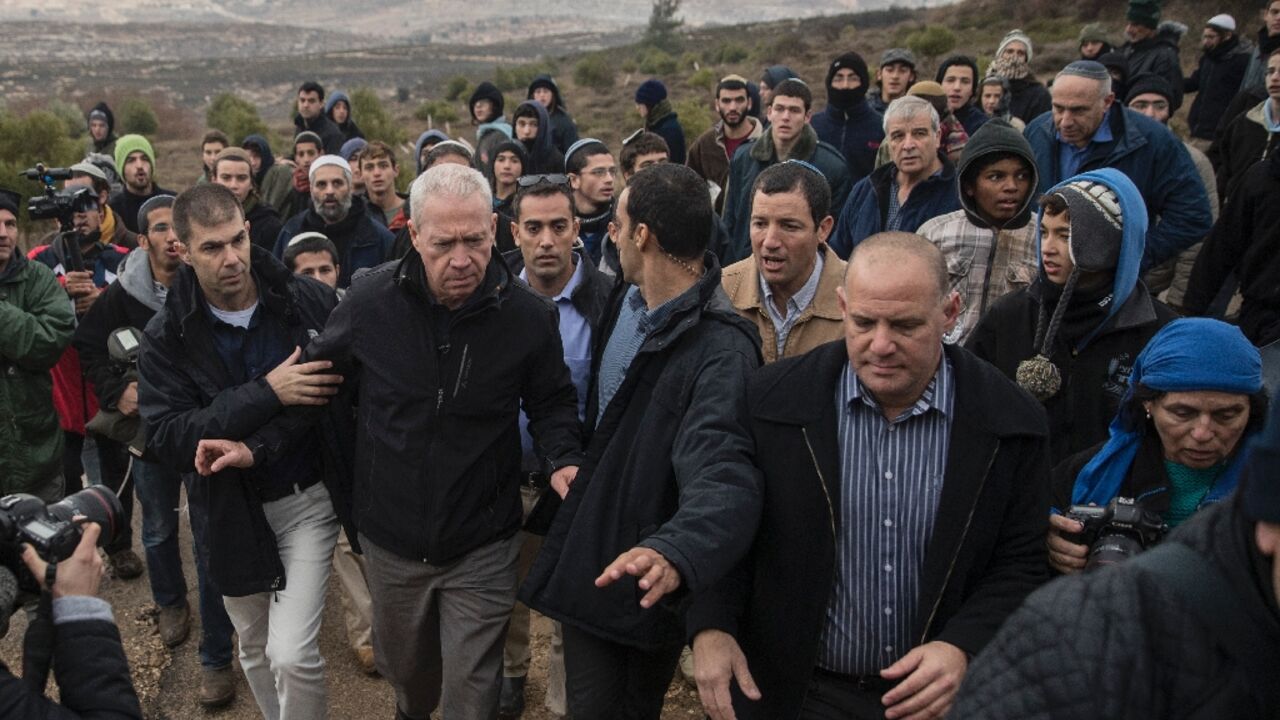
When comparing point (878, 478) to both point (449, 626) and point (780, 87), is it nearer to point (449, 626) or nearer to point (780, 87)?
point (449, 626)

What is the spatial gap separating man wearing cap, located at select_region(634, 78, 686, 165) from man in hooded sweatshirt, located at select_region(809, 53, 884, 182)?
1.75m

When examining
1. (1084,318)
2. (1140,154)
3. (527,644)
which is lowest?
(527,644)

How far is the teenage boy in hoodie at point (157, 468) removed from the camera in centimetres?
462

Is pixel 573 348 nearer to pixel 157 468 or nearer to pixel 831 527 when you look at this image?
Answer: pixel 831 527

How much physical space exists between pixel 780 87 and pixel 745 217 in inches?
39.6

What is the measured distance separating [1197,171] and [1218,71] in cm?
615

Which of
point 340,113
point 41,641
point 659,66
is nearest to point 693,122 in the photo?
point 340,113

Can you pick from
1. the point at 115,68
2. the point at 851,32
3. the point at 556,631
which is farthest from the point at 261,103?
the point at 556,631

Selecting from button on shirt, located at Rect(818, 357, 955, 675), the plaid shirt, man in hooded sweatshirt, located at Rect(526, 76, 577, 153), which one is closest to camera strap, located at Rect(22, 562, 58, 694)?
button on shirt, located at Rect(818, 357, 955, 675)

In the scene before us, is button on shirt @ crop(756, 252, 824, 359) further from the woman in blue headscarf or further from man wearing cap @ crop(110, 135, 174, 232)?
man wearing cap @ crop(110, 135, 174, 232)

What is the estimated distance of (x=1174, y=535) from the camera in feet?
5.24

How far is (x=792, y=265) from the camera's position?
3926mm

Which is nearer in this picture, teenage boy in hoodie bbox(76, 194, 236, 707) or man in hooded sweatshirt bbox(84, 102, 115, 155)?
teenage boy in hoodie bbox(76, 194, 236, 707)

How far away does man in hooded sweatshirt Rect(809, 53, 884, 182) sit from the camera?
763cm
